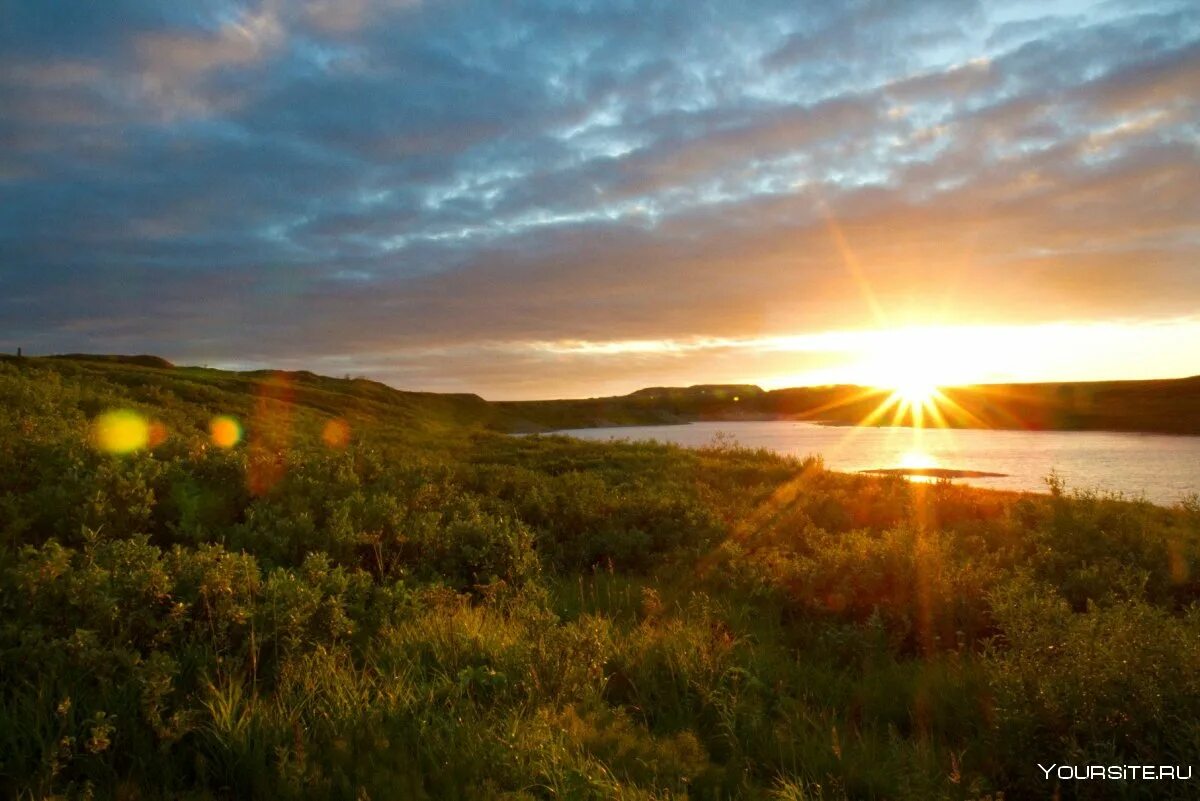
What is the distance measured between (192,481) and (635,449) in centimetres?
1989

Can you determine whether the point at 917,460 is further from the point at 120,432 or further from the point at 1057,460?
the point at 120,432

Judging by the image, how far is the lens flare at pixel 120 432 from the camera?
31.1 feet

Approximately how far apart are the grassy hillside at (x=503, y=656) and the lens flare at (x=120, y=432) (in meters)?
0.32

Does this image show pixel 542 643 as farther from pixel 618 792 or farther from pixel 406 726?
pixel 618 792

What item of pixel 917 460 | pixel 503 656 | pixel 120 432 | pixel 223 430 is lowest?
pixel 917 460

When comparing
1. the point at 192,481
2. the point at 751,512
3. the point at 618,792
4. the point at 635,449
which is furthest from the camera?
the point at 635,449

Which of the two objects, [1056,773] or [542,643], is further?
[542,643]

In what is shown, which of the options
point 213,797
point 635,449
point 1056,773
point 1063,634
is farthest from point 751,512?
point 635,449

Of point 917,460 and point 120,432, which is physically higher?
point 120,432

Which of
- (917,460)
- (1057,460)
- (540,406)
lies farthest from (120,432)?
(540,406)

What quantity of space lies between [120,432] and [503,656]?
9.75 metres

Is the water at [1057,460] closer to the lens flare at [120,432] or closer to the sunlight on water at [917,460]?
the sunlight on water at [917,460]

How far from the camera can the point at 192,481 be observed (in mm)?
8594

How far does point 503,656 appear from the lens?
18.0ft
